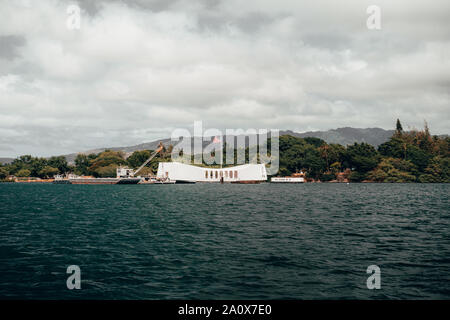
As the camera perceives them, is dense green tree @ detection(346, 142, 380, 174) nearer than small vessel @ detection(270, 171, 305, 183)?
Yes

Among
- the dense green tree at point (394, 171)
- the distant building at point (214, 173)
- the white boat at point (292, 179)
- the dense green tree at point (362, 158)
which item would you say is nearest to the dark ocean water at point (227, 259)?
the dense green tree at point (394, 171)

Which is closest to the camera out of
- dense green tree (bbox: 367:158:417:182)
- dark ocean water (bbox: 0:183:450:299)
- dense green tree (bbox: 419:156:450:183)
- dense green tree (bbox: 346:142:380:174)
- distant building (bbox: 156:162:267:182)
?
dark ocean water (bbox: 0:183:450:299)

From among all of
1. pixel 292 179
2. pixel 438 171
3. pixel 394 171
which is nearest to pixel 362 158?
pixel 394 171

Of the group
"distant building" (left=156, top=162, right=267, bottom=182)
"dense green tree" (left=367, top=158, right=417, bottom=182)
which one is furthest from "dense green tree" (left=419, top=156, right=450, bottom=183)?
"distant building" (left=156, top=162, right=267, bottom=182)

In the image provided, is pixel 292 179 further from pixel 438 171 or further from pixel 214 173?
pixel 438 171

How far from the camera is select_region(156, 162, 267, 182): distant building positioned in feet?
629

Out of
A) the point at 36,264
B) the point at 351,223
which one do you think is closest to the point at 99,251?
the point at 36,264

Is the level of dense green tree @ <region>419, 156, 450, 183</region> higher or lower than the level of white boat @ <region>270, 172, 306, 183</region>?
higher

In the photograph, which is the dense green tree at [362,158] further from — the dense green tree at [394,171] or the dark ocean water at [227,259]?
the dark ocean water at [227,259]

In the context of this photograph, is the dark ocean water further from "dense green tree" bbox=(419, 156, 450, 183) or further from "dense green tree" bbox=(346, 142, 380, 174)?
"dense green tree" bbox=(419, 156, 450, 183)

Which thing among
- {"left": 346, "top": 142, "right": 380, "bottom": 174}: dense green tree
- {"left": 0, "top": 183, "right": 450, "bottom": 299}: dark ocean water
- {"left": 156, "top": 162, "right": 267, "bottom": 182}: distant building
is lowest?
{"left": 0, "top": 183, "right": 450, "bottom": 299}: dark ocean water

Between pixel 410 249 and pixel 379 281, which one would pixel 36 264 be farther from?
pixel 410 249

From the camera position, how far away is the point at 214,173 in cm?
19988

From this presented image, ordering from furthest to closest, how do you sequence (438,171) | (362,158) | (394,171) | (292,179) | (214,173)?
1. (214,173)
2. (292,179)
3. (362,158)
4. (394,171)
5. (438,171)
